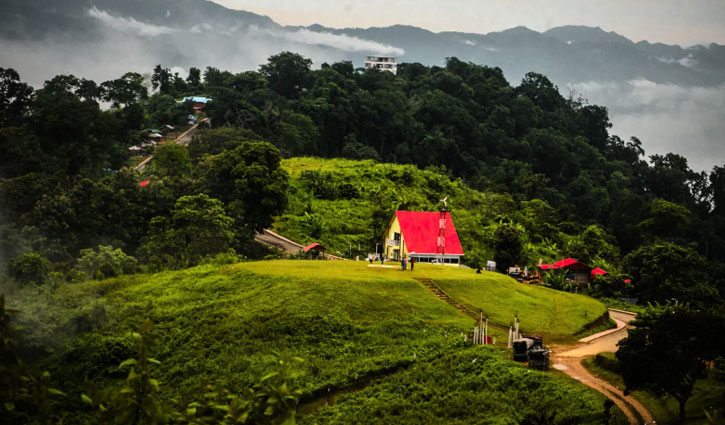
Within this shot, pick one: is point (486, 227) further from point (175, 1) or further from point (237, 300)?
point (175, 1)

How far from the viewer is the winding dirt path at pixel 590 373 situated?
18.5 metres

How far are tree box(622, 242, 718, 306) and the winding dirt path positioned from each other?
9.13 m

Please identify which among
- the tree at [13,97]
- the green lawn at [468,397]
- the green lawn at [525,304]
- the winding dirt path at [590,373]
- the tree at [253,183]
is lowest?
the green lawn at [468,397]

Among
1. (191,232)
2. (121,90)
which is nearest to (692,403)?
(191,232)

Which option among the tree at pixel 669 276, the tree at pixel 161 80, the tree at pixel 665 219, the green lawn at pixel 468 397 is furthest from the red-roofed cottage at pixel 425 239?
the tree at pixel 161 80

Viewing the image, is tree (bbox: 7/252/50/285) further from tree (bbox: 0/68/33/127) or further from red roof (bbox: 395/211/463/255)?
tree (bbox: 0/68/33/127)

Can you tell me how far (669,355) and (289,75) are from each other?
74.2 meters

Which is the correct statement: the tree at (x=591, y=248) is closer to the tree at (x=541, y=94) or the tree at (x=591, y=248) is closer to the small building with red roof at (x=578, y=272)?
the small building with red roof at (x=578, y=272)

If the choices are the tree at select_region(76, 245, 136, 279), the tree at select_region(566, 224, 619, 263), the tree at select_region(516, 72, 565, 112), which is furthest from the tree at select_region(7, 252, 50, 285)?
the tree at select_region(516, 72, 565, 112)

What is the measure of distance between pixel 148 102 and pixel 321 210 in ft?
130

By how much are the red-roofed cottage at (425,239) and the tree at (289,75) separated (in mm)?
47965

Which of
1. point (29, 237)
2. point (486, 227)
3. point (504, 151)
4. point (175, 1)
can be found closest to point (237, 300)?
point (29, 237)

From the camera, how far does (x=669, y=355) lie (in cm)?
1709

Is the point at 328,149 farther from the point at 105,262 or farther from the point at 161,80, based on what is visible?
the point at 105,262
